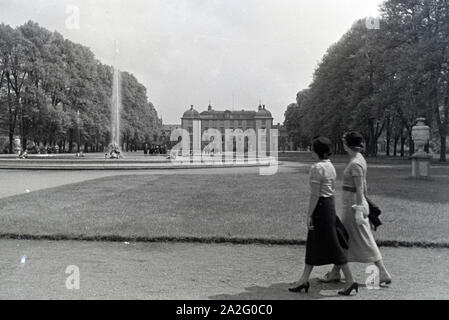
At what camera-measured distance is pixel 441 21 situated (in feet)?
100

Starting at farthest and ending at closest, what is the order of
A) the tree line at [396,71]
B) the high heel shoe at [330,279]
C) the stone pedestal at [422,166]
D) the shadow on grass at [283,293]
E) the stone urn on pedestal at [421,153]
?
the tree line at [396,71], the stone pedestal at [422,166], the stone urn on pedestal at [421,153], the high heel shoe at [330,279], the shadow on grass at [283,293]

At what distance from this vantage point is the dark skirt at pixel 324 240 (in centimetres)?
518

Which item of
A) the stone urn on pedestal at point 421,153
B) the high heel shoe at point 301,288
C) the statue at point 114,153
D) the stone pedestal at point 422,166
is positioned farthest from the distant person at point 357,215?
the statue at point 114,153

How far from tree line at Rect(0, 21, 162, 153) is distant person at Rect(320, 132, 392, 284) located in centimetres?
4512

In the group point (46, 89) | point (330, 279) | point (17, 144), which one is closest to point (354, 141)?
point (330, 279)

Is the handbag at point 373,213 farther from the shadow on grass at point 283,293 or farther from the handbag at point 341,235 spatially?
the shadow on grass at point 283,293

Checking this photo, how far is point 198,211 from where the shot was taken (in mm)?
10938

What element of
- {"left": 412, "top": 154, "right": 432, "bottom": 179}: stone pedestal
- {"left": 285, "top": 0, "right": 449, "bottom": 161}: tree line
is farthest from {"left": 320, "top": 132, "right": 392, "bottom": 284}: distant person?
{"left": 285, "top": 0, "right": 449, "bottom": 161}: tree line

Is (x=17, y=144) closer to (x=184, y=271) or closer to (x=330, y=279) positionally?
(x=184, y=271)

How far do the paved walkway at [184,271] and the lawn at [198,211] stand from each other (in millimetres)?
733

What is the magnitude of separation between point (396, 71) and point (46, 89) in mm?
36616

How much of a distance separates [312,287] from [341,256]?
1.90 ft

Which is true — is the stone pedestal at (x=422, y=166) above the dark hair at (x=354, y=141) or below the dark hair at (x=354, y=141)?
below

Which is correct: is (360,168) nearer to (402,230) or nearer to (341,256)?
(341,256)
